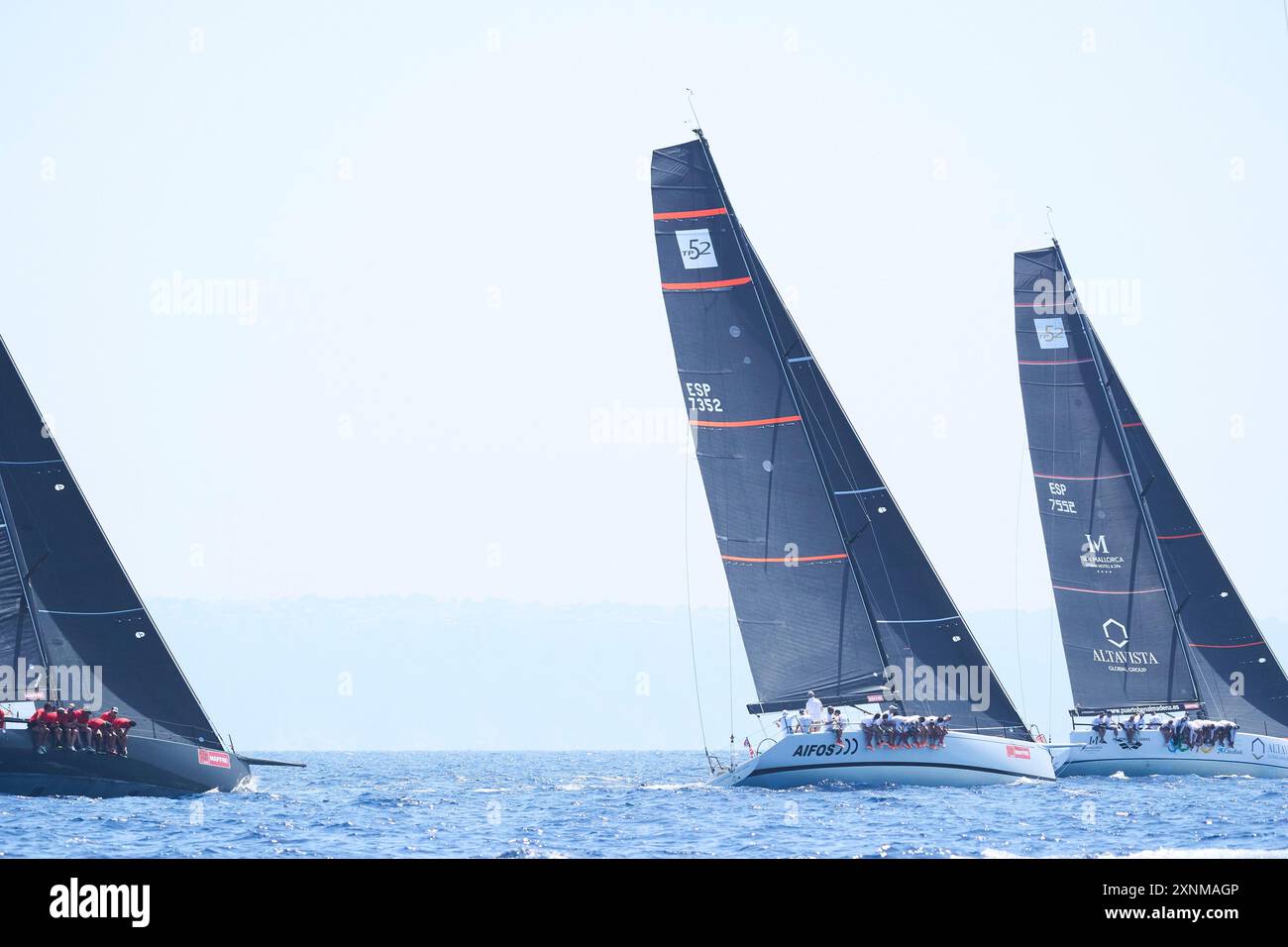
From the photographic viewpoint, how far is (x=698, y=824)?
101 feet

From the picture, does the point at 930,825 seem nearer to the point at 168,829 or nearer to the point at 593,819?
the point at 593,819

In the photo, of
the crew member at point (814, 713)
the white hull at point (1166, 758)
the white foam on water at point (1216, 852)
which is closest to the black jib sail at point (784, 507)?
the crew member at point (814, 713)

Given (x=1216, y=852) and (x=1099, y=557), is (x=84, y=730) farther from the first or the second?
(x=1099, y=557)

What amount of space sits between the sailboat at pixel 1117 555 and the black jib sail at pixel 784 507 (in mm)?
13246

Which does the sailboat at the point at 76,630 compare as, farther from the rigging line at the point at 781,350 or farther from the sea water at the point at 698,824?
the rigging line at the point at 781,350

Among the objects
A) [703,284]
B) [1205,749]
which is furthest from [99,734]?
[1205,749]

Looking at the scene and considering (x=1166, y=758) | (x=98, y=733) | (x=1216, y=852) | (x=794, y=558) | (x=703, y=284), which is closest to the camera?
(x=1216, y=852)

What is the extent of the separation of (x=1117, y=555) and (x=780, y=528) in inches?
680

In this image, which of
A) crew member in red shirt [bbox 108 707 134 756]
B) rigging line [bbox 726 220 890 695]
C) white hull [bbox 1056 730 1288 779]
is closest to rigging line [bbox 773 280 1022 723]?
rigging line [bbox 726 220 890 695]

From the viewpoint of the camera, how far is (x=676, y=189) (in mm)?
39625

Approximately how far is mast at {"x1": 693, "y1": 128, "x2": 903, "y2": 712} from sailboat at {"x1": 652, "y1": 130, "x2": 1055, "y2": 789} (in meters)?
0.04

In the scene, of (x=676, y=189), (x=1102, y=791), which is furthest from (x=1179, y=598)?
(x=676, y=189)

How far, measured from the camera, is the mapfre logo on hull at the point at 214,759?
3962 cm
